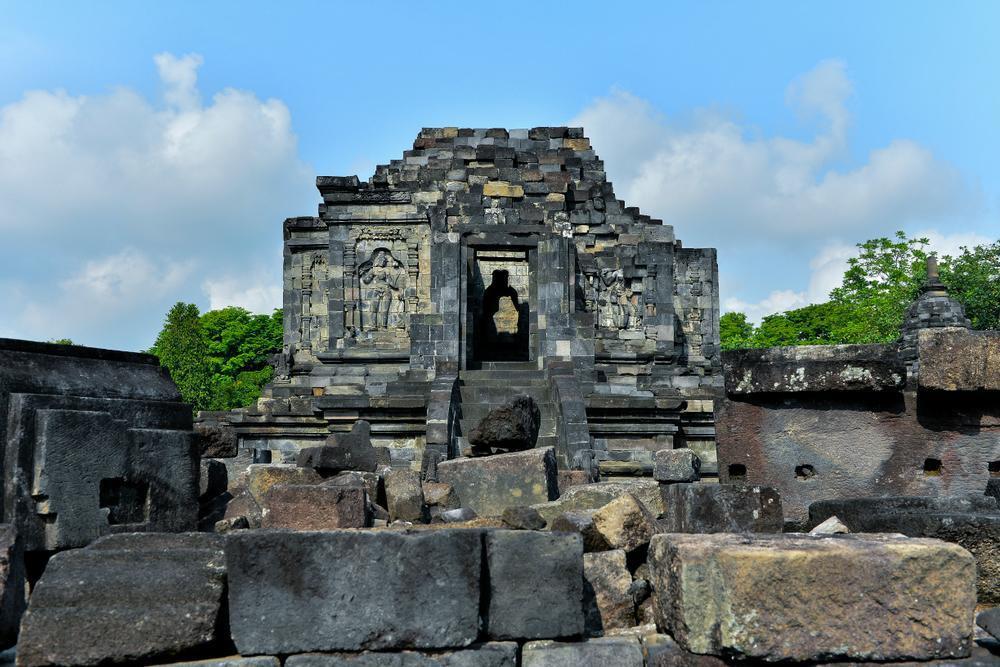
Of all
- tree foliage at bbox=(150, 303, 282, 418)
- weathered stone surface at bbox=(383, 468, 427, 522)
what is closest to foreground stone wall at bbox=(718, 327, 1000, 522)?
weathered stone surface at bbox=(383, 468, 427, 522)

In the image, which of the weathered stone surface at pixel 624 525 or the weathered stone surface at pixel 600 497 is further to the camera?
the weathered stone surface at pixel 600 497

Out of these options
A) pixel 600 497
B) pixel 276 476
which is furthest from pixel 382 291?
pixel 600 497

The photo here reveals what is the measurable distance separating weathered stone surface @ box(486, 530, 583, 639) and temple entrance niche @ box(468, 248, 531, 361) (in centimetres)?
1253

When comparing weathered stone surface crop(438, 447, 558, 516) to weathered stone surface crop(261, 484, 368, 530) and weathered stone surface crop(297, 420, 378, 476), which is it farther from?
weathered stone surface crop(261, 484, 368, 530)

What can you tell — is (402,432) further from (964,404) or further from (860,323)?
(860,323)

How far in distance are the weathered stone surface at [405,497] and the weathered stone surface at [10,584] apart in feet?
11.7

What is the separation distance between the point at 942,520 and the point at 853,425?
1539 millimetres

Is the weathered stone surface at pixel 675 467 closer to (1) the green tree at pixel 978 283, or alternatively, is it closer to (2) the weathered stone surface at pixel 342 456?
(2) the weathered stone surface at pixel 342 456

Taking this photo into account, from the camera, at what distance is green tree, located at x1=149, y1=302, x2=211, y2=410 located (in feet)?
138

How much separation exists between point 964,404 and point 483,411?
9325 millimetres

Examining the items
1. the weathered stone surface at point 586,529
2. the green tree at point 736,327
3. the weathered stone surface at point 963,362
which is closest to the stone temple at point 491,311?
the weathered stone surface at point 586,529

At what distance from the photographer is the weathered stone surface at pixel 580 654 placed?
479 cm

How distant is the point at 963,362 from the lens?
6.39 metres

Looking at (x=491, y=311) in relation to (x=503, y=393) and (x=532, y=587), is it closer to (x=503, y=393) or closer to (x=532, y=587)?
(x=503, y=393)
